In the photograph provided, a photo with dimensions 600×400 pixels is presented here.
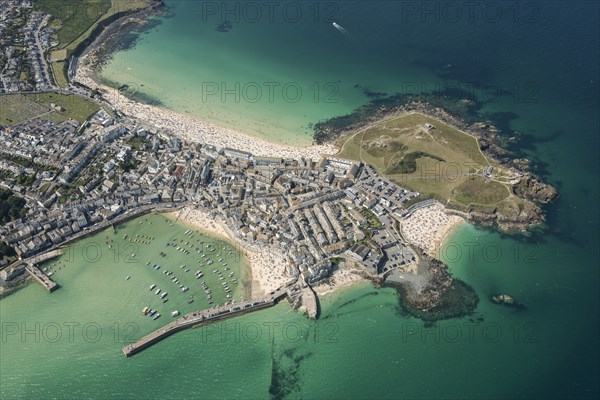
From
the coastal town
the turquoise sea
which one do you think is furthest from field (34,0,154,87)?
the coastal town

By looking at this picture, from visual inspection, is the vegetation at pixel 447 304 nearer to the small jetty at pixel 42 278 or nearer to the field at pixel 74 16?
the small jetty at pixel 42 278

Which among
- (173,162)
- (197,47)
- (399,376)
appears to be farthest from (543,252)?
(197,47)

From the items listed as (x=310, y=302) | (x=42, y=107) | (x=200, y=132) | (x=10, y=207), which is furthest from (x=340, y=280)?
(x=42, y=107)

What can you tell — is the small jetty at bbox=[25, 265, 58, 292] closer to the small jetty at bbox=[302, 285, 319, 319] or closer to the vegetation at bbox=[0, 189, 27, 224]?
the vegetation at bbox=[0, 189, 27, 224]

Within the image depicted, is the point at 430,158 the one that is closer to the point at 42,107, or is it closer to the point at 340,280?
the point at 340,280

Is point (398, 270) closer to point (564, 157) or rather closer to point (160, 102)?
point (564, 157)

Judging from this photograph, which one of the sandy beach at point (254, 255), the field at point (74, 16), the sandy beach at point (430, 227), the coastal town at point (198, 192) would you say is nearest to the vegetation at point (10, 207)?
the coastal town at point (198, 192)
